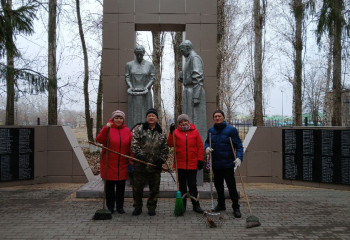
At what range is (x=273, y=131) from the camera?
838 centimetres

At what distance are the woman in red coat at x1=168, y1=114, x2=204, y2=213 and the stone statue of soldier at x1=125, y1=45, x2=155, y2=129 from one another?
1.79 meters

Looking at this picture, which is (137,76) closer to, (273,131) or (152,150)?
(152,150)

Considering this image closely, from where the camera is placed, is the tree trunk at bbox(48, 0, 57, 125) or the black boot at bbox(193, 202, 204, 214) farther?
the tree trunk at bbox(48, 0, 57, 125)

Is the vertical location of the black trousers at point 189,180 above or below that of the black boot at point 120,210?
above

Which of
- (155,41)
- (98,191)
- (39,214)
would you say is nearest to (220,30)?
(155,41)

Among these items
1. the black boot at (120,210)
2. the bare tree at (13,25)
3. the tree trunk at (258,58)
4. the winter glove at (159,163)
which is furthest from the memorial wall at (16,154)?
Result: the tree trunk at (258,58)

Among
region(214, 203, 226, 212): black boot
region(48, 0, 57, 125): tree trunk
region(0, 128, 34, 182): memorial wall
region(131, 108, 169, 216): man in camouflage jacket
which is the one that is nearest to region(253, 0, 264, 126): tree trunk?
region(48, 0, 57, 125): tree trunk

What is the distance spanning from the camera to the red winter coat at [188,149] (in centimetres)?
509

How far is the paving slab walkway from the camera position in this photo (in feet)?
13.6

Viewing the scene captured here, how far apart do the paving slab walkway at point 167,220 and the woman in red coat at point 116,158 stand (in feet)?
1.01

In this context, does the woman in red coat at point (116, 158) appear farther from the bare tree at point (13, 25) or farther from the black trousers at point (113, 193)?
the bare tree at point (13, 25)

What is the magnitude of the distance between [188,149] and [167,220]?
1.14 metres

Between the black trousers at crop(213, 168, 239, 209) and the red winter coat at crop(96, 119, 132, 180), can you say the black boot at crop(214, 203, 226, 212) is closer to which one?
the black trousers at crop(213, 168, 239, 209)

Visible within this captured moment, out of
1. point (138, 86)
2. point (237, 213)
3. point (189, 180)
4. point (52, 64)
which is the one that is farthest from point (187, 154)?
point (52, 64)
